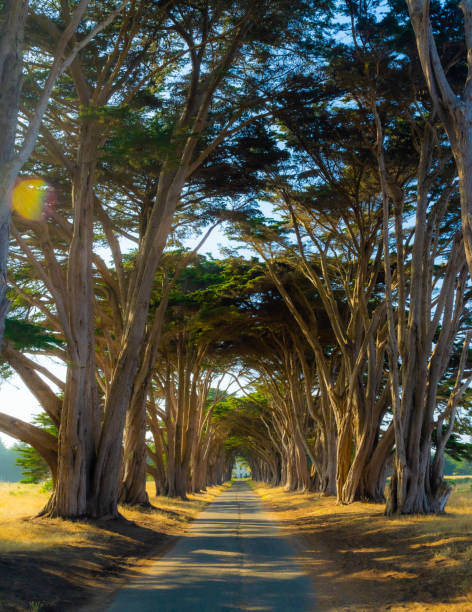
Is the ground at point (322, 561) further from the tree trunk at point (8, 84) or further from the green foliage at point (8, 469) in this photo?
the green foliage at point (8, 469)

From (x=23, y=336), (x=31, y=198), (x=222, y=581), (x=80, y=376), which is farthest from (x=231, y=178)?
(x=222, y=581)

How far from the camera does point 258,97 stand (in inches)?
509

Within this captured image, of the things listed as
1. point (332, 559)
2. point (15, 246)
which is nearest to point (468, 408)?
point (332, 559)

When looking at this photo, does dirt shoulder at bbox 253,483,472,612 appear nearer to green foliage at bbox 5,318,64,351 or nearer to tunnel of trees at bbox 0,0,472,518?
tunnel of trees at bbox 0,0,472,518

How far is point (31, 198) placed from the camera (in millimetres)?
11867

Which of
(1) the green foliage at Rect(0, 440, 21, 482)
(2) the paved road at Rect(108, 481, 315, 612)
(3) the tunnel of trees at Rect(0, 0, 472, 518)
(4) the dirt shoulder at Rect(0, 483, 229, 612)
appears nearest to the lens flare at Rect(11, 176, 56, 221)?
(3) the tunnel of trees at Rect(0, 0, 472, 518)

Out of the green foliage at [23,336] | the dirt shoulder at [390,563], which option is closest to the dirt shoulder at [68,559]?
the dirt shoulder at [390,563]

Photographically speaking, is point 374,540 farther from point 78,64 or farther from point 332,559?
point 78,64

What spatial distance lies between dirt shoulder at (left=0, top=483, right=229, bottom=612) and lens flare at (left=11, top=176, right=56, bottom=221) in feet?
19.5

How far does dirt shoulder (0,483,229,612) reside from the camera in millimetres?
5535

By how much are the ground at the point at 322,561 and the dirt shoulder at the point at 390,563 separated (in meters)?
0.01

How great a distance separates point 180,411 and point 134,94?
16446mm

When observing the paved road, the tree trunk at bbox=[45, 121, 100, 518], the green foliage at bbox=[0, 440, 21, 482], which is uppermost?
the tree trunk at bbox=[45, 121, 100, 518]

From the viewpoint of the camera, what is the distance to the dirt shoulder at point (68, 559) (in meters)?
5.54
